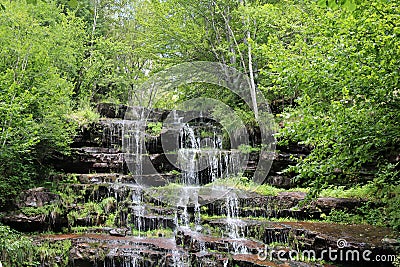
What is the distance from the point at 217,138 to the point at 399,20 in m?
12.3

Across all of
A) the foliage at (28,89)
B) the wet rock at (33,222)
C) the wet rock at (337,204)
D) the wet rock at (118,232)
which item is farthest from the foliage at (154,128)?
the wet rock at (337,204)

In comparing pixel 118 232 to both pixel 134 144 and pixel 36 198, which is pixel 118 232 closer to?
pixel 36 198

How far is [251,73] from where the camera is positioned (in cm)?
1568

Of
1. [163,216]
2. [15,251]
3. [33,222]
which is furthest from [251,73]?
[15,251]

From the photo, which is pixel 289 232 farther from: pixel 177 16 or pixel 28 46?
pixel 177 16

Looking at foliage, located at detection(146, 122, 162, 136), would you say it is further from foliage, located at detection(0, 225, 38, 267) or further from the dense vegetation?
foliage, located at detection(0, 225, 38, 267)

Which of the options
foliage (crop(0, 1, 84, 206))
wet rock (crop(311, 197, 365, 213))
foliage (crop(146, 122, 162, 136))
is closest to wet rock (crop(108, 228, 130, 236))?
foliage (crop(0, 1, 84, 206))

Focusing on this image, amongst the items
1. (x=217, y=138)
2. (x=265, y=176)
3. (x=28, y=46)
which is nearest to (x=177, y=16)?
(x=217, y=138)

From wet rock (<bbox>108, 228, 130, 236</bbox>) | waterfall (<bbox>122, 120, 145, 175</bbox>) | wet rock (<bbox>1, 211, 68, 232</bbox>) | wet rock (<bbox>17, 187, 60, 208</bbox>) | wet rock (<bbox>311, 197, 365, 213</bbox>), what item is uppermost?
waterfall (<bbox>122, 120, 145, 175</bbox>)

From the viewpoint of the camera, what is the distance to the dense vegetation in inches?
218

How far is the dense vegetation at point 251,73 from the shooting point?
553 cm

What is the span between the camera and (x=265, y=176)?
1366cm

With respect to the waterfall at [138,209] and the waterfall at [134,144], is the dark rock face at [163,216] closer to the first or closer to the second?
the waterfall at [138,209]

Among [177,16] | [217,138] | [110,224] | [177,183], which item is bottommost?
[110,224]
